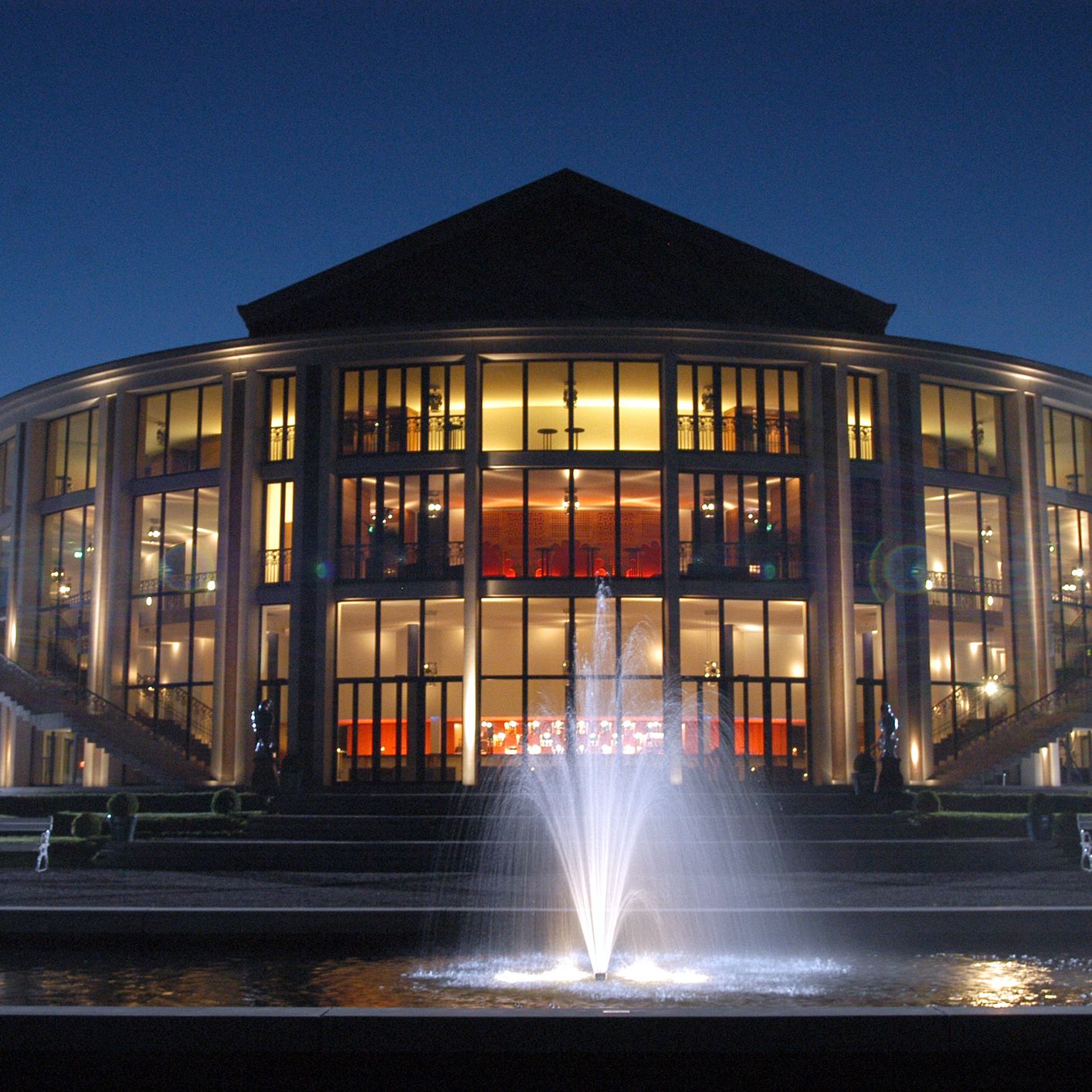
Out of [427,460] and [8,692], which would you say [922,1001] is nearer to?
[427,460]

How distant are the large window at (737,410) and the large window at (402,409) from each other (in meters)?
6.48

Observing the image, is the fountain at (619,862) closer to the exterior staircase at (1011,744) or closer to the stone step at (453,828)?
the stone step at (453,828)

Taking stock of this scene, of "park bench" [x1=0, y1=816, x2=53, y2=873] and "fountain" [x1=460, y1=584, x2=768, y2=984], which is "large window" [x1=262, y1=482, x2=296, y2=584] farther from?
"park bench" [x1=0, y1=816, x2=53, y2=873]

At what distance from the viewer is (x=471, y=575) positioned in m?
38.9

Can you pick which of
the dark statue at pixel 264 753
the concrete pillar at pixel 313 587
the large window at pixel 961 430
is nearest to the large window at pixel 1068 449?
the large window at pixel 961 430

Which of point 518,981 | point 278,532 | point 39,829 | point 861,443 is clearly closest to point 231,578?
point 278,532

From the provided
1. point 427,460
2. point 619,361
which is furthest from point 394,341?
point 619,361

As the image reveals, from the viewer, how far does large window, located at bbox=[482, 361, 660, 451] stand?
133 ft

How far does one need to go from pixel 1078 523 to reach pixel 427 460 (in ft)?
71.4

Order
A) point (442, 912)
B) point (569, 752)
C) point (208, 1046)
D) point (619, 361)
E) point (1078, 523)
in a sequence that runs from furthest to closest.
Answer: point (1078, 523), point (619, 361), point (569, 752), point (442, 912), point (208, 1046)

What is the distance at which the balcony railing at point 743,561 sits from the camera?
131ft

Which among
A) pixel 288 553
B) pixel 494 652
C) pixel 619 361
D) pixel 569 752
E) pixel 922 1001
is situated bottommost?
pixel 922 1001

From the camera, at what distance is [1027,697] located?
42.0 metres

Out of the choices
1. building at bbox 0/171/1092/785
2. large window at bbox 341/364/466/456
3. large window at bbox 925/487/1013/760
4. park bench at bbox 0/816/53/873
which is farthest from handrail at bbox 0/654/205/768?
large window at bbox 925/487/1013/760
